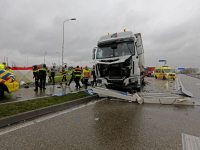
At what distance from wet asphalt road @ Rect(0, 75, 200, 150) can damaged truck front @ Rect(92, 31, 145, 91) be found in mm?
2824

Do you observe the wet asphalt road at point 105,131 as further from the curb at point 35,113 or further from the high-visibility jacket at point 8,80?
the high-visibility jacket at point 8,80

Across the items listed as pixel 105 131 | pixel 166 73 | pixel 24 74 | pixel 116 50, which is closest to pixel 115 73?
pixel 116 50

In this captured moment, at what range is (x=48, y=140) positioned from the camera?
109 inches

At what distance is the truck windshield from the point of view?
7188mm

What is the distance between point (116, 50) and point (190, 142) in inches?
220

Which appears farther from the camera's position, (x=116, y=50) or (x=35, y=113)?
(x=116, y=50)

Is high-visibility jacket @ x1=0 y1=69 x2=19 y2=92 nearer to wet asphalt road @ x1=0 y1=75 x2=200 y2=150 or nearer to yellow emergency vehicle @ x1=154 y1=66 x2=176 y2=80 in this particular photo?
wet asphalt road @ x1=0 y1=75 x2=200 y2=150

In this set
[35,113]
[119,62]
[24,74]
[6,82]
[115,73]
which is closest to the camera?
[35,113]

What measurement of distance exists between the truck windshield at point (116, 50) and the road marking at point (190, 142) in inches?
195

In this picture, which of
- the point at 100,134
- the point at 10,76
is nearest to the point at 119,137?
the point at 100,134

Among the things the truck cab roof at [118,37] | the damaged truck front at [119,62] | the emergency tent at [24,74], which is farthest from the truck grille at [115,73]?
the emergency tent at [24,74]

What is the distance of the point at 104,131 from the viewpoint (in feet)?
10.4

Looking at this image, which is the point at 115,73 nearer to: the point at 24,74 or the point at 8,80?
the point at 8,80

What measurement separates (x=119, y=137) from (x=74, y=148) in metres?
1.00
